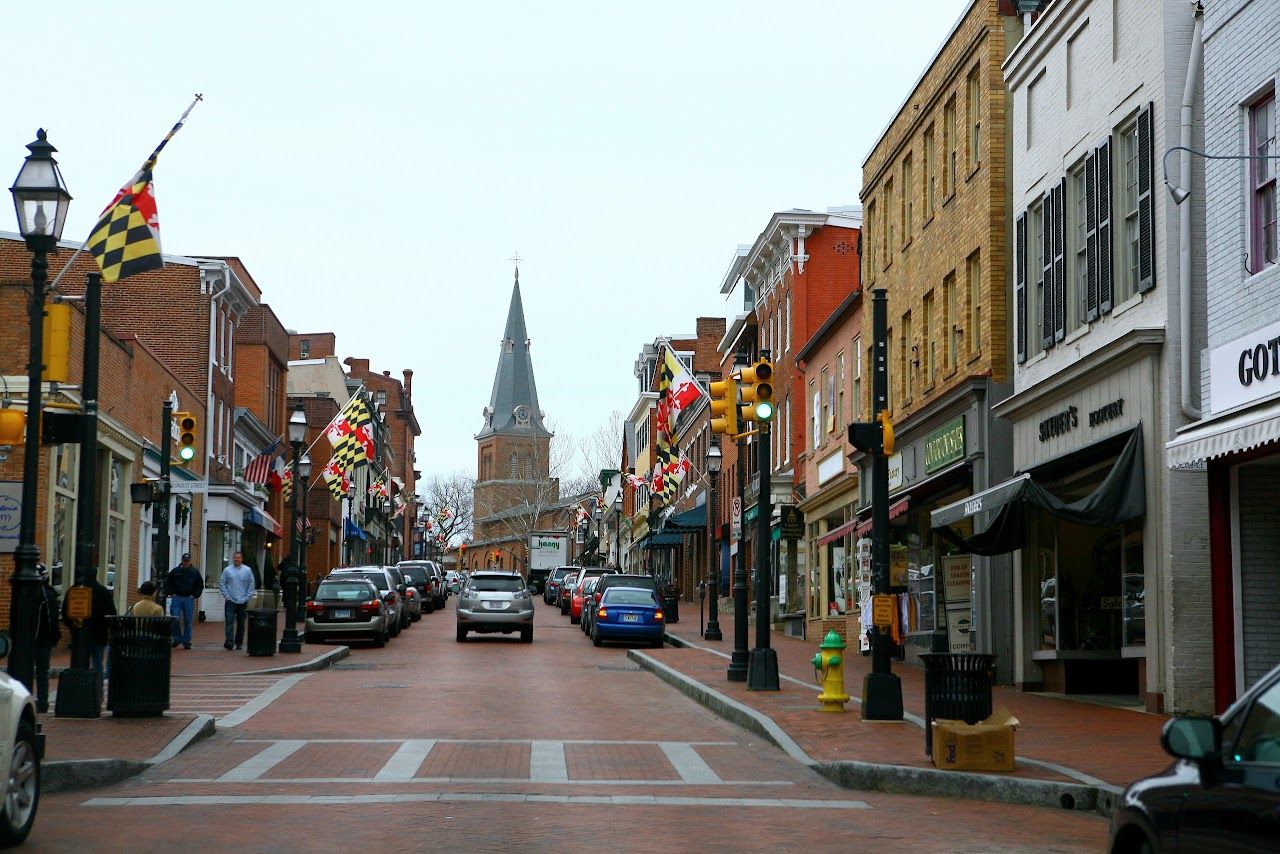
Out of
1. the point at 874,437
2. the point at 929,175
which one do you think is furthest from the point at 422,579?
the point at 874,437

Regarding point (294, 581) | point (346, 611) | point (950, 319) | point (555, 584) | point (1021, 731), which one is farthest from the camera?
point (555, 584)

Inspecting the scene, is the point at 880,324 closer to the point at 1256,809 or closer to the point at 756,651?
the point at 756,651

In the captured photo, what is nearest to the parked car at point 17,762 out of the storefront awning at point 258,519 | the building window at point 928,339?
the building window at point 928,339

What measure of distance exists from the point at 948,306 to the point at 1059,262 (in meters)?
5.94

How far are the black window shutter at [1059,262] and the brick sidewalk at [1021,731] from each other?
16.6 ft

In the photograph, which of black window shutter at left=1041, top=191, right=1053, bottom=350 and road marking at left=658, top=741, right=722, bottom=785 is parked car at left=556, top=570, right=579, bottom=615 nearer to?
black window shutter at left=1041, top=191, right=1053, bottom=350

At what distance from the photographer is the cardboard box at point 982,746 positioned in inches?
525

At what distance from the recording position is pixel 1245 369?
54.5 ft

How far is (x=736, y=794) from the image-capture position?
1317 cm

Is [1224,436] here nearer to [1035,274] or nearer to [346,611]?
[1035,274]

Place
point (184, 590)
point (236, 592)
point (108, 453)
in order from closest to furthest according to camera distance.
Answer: point (184, 590) < point (236, 592) < point (108, 453)

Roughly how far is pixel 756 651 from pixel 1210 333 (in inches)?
304

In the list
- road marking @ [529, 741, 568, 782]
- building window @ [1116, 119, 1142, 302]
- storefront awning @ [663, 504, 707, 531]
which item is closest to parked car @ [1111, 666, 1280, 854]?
road marking @ [529, 741, 568, 782]

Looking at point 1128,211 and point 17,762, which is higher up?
point 1128,211
